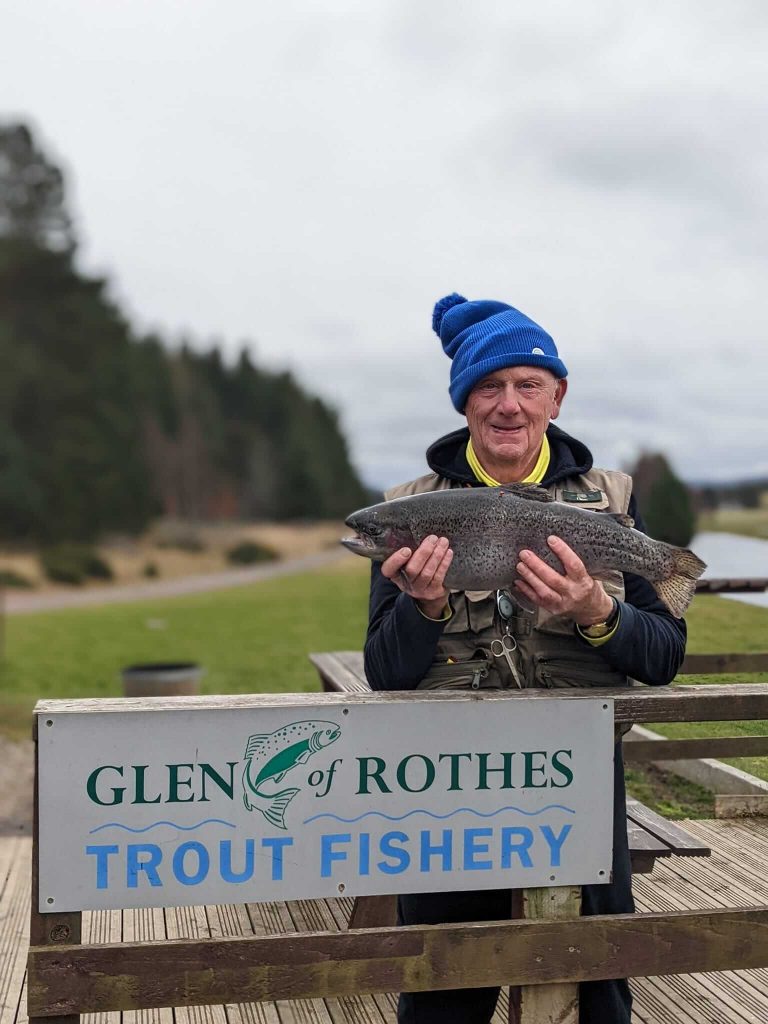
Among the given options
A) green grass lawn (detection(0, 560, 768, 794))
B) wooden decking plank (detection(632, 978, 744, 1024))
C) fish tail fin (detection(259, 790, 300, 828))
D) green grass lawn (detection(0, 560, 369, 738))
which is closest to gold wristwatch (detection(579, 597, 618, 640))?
green grass lawn (detection(0, 560, 768, 794))

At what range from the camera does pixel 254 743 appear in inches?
120

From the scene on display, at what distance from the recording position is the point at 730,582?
5.61 m

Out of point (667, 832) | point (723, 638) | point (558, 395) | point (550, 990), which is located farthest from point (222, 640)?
point (550, 990)

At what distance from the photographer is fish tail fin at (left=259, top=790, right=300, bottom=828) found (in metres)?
3.06

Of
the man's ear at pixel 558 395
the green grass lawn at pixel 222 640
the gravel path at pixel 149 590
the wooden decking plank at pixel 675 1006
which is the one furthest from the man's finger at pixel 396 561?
the gravel path at pixel 149 590

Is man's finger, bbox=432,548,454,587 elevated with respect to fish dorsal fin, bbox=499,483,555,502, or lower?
lower

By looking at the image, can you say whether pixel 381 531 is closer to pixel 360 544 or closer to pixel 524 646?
pixel 360 544

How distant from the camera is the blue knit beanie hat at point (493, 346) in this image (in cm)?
331

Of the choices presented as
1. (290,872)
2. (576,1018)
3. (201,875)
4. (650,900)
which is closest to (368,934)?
(290,872)

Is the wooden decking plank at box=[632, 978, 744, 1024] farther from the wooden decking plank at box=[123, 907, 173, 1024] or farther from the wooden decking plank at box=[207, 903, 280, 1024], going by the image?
the wooden decking plank at box=[123, 907, 173, 1024]

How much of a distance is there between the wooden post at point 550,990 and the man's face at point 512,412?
1.24 m

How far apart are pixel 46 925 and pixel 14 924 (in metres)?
2.34

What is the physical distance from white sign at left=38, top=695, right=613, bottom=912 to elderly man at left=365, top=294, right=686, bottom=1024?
0.18 m

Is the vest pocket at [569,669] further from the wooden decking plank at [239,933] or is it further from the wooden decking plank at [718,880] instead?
the wooden decking plank at [239,933]
